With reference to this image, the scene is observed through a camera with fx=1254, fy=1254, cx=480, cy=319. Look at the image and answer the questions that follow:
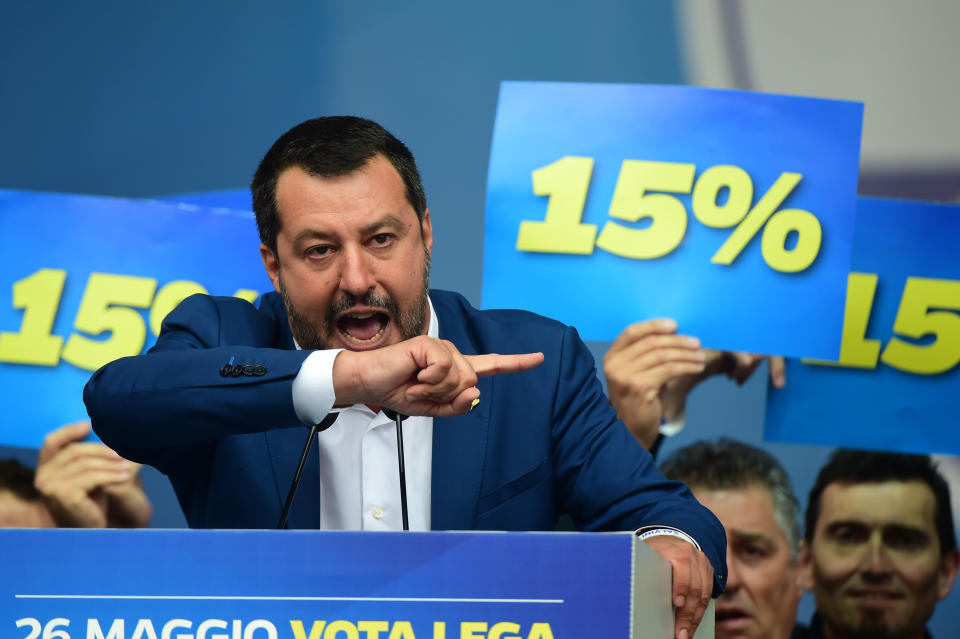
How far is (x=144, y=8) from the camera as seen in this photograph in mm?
3104

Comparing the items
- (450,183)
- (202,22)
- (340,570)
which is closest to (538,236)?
(450,183)

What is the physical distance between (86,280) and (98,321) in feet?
0.35

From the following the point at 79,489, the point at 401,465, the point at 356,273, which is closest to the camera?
the point at 401,465

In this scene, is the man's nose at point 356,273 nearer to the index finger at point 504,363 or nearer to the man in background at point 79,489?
the index finger at point 504,363

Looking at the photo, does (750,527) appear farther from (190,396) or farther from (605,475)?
(190,396)

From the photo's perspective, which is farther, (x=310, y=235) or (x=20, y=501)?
(x=20, y=501)

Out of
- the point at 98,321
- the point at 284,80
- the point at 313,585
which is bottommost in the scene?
the point at 313,585

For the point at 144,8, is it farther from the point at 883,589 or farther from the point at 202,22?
the point at 883,589

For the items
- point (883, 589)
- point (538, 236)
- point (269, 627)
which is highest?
point (538, 236)

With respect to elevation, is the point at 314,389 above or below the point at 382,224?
below

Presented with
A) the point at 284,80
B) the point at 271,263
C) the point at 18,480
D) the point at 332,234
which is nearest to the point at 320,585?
the point at 332,234

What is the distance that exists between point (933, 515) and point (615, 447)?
1061 millimetres

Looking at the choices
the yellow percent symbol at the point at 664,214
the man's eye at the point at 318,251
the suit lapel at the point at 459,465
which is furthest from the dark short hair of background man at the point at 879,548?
the man's eye at the point at 318,251

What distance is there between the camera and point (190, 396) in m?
1.45
